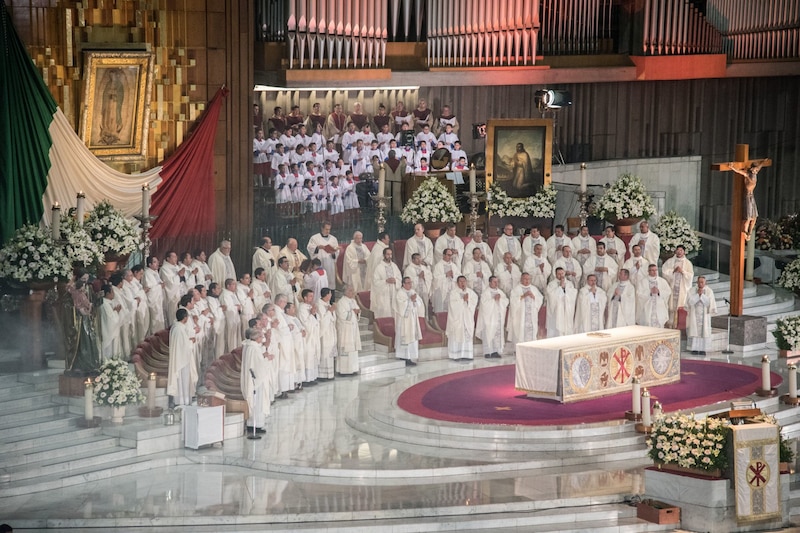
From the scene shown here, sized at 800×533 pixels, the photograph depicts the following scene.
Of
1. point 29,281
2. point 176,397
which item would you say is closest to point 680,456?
point 176,397

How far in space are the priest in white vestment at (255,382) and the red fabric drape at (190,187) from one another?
504 centimetres

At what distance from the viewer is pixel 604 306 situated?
913 inches

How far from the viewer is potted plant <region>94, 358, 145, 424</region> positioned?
1822 centimetres

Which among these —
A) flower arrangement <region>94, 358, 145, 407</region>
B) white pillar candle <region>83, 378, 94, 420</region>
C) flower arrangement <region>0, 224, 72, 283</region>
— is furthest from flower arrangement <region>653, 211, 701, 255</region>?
white pillar candle <region>83, 378, 94, 420</region>

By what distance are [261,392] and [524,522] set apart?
12.3 ft

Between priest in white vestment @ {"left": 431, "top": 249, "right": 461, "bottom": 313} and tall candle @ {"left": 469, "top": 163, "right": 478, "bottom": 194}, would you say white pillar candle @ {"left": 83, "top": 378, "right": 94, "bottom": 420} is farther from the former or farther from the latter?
tall candle @ {"left": 469, "top": 163, "right": 478, "bottom": 194}

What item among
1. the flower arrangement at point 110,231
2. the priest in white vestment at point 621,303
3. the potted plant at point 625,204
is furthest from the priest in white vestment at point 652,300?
the flower arrangement at point 110,231

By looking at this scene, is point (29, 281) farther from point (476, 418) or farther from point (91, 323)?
point (476, 418)

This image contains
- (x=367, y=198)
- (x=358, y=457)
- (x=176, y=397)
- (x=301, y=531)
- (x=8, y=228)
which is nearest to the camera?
(x=301, y=531)

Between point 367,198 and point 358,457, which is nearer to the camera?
point 358,457

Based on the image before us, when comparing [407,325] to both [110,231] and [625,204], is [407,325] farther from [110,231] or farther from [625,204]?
[625,204]

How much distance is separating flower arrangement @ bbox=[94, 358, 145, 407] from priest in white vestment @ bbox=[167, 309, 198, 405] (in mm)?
788

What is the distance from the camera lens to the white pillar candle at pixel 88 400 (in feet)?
60.1

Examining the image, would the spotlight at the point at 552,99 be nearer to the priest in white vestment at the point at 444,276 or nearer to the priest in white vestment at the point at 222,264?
the priest in white vestment at the point at 444,276
